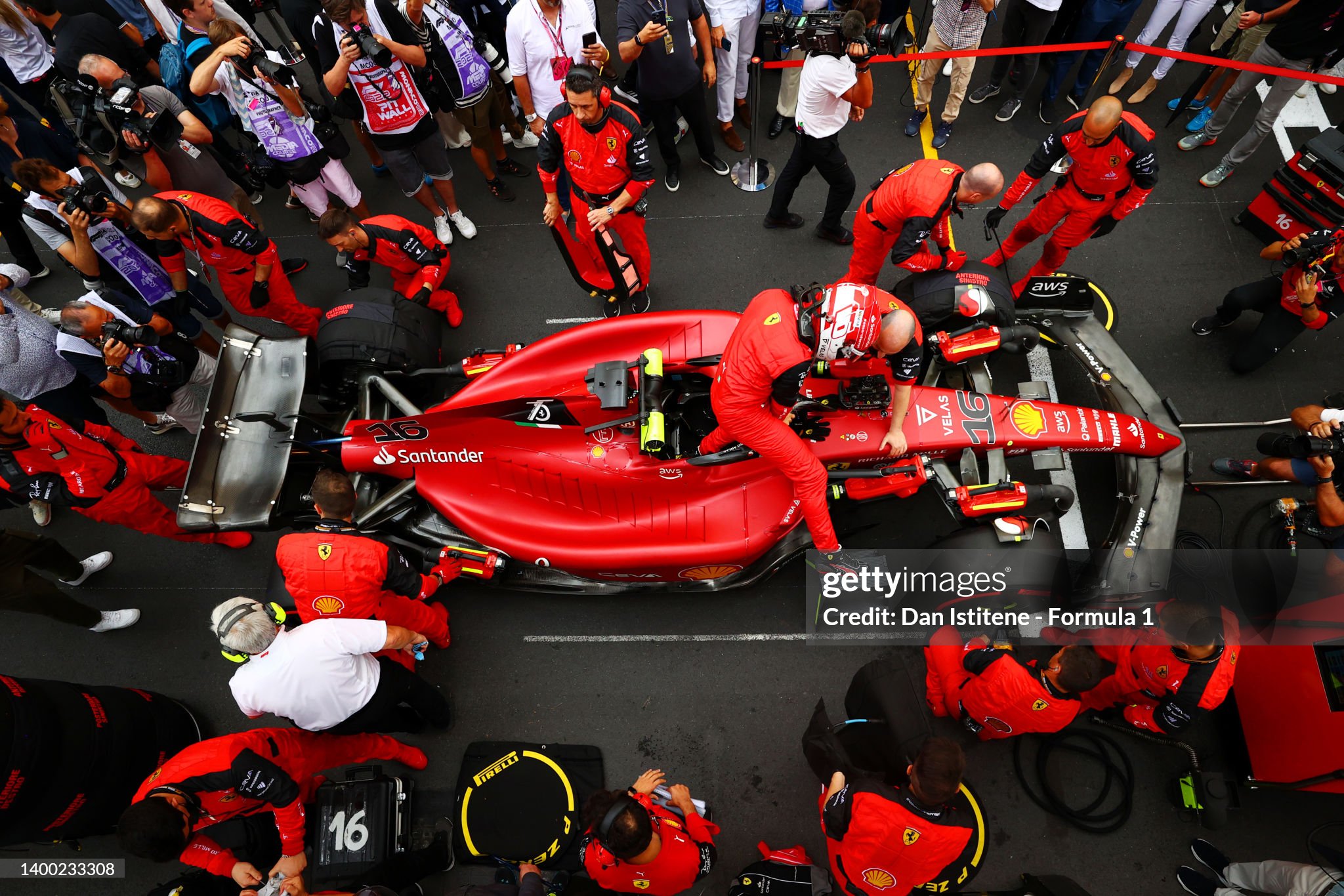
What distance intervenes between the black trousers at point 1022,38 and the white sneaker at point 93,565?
8.71 metres

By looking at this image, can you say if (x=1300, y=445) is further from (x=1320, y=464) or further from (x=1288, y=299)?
(x=1288, y=299)

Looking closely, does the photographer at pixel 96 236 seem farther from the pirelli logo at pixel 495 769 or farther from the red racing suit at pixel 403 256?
the pirelli logo at pixel 495 769

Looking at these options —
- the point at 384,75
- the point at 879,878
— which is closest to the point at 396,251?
the point at 384,75

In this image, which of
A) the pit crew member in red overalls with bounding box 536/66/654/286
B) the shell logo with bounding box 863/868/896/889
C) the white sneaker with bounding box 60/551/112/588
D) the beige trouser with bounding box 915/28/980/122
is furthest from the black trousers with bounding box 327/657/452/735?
the beige trouser with bounding box 915/28/980/122

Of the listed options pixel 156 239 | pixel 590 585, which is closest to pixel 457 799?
pixel 590 585

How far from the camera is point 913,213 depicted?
4742 millimetres

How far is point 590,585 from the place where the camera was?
15.9ft

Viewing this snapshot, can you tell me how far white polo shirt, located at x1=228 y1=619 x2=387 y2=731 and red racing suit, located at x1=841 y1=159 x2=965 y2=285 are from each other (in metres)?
3.58

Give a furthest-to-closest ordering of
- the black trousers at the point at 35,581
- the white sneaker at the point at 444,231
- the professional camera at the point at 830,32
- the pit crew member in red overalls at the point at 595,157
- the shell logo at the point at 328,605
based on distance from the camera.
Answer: the white sneaker at the point at 444,231 < the professional camera at the point at 830,32 < the pit crew member in red overalls at the point at 595,157 < the black trousers at the point at 35,581 < the shell logo at the point at 328,605

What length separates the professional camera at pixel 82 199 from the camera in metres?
4.79

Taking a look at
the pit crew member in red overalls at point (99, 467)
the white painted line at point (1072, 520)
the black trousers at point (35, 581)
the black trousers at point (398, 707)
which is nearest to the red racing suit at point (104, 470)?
the pit crew member in red overalls at point (99, 467)

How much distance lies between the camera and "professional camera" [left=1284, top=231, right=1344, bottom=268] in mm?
4770

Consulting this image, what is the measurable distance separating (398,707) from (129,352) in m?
2.86

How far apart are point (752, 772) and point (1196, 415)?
14.2 ft
